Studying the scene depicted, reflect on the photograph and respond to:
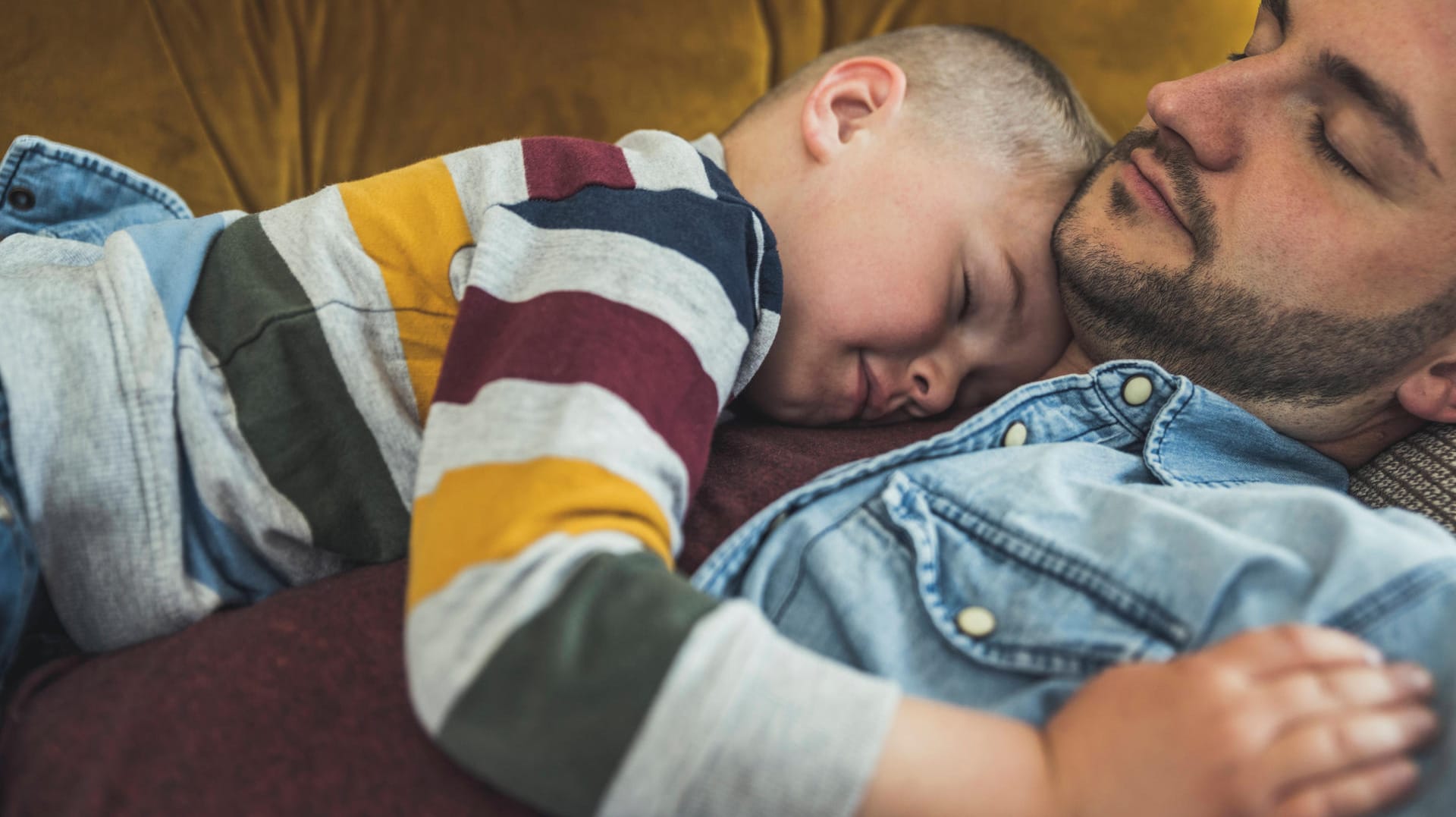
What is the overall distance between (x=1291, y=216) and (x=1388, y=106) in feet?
0.34

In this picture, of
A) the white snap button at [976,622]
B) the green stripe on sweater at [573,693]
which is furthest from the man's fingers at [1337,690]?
the green stripe on sweater at [573,693]

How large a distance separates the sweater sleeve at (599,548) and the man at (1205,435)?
0.40 ft

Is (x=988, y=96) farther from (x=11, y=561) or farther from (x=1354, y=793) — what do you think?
(x=11, y=561)

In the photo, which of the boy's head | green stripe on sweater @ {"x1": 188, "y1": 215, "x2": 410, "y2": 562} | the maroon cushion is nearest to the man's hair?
the boy's head

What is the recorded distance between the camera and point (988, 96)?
1002 mm

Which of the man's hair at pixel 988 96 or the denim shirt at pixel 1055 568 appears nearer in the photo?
the denim shirt at pixel 1055 568

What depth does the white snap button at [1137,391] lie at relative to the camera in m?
0.80

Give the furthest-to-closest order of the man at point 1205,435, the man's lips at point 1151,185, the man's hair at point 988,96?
1. the man's hair at point 988,96
2. the man's lips at point 1151,185
3. the man at point 1205,435

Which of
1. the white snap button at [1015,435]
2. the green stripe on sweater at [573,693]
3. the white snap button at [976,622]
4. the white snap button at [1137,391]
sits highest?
the green stripe on sweater at [573,693]

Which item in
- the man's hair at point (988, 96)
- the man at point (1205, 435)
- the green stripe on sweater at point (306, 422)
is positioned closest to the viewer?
the man at point (1205, 435)

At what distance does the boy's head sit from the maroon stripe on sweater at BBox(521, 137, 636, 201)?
0.22m

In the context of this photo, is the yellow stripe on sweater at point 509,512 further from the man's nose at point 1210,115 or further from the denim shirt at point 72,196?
the man's nose at point 1210,115

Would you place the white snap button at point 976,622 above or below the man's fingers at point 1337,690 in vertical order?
below

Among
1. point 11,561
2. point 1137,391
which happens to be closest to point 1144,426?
point 1137,391
